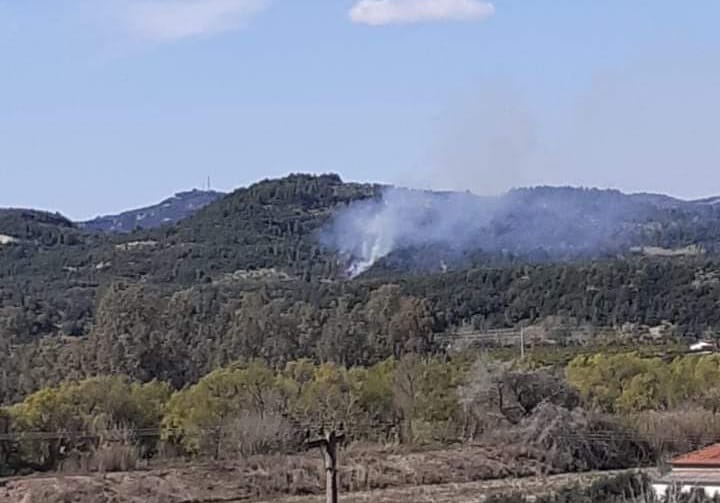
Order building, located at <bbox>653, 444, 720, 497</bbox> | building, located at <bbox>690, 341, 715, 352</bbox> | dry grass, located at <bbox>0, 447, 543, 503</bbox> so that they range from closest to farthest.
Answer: building, located at <bbox>653, 444, 720, 497</bbox> → dry grass, located at <bbox>0, 447, 543, 503</bbox> → building, located at <bbox>690, 341, 715, 352</bbox>

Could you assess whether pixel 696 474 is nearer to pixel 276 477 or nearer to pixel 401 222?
pixel 276 477

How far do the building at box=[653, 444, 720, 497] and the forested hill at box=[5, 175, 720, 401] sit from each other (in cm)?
3504

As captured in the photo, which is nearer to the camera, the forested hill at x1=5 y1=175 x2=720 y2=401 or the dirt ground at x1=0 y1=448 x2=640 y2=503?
the dirt ground at x1=0 y1=448 x2=640 y2=503

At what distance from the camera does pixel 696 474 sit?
92.3 ft

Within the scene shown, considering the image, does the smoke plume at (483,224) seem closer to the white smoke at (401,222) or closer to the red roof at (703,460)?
the white smoke at (401,222)

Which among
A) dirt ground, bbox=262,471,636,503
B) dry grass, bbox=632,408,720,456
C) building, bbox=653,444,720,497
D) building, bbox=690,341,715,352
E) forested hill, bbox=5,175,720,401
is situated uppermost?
forested hill, bbox=5,175,720,401

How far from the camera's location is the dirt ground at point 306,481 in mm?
40562

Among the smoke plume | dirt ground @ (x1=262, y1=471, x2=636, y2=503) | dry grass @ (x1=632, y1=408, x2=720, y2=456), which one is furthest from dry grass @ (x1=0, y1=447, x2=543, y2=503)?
the smoke plume

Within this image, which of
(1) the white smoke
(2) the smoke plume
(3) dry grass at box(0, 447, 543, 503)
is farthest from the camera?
(2) the smoke plume

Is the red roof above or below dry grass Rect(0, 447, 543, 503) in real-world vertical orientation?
above

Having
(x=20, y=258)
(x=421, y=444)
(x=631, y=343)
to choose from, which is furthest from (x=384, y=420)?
(x=20, y=258)

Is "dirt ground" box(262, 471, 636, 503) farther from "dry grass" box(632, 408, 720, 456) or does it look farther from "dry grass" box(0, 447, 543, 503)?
"dry grass" box(632, 408, 720, 456)

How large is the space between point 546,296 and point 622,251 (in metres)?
46.2

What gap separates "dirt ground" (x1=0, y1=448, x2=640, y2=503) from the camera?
40562 mm
